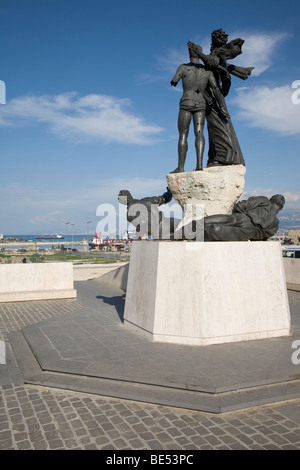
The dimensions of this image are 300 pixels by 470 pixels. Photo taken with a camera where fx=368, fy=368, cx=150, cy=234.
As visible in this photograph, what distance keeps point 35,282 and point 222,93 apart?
7.82 meters

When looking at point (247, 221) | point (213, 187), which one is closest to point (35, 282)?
point (213, 187)

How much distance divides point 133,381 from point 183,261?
2267 mm

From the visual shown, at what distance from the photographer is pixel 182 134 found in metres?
8.05

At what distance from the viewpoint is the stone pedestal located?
24.6 ft

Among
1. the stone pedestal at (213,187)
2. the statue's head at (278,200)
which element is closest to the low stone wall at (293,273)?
the statue's head at (278,200)

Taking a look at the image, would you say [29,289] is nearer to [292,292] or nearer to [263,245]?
[263,245]

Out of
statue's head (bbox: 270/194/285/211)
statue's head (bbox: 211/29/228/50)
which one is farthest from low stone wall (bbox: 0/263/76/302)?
statue's head (bbox: 211/29/228/50)

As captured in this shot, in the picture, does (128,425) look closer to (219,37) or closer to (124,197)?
(124,197)

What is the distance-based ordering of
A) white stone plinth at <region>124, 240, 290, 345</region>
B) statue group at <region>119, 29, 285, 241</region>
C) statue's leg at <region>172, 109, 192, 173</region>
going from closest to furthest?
white stone plinth at <region>124, 240, 290, 345</region> → statue group at <region>119, 29, 285, 241</region> → statue's leg at <region>172, 109, 192, 173</region>

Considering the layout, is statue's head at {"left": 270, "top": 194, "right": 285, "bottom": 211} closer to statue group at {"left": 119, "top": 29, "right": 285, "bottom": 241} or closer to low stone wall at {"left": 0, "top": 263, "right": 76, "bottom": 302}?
statue group at {"left": 119, "top": 29, "right": 285, "bottom": 241}

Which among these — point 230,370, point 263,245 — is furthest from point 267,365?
point 263,245

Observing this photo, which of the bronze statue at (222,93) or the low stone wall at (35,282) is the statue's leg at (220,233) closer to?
the bronze statue at (222,93)

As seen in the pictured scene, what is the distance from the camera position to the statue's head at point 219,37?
26.2ft

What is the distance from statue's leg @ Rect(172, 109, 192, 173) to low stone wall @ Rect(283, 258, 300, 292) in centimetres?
721
